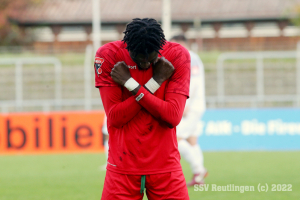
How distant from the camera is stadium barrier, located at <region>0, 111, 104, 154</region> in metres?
11.8

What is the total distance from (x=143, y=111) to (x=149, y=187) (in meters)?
0.47

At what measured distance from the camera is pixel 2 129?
11.8 m

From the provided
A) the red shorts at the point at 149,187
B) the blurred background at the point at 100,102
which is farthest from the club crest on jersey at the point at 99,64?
the blurred background at the point at 100,102

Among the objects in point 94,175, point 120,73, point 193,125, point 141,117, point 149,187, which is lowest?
→ point 94,175

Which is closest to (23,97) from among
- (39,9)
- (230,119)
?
(230,119)

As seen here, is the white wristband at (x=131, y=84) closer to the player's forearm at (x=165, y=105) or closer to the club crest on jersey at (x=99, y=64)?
the player's forearm at (x=165, y=105)

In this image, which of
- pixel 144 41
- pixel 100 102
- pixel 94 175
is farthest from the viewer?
pixel 100 102

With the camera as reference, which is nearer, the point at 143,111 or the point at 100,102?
the point at 143,111

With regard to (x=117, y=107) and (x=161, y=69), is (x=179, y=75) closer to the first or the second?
(x=161, y=69)

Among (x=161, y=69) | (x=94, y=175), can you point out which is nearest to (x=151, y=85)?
(x=161, y=69)

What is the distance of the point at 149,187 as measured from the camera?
279 cm

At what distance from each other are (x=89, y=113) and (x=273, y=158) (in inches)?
192

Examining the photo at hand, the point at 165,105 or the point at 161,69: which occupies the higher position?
the point at 161,69

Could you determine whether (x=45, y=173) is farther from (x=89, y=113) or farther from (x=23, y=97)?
(x=23, y=97)
